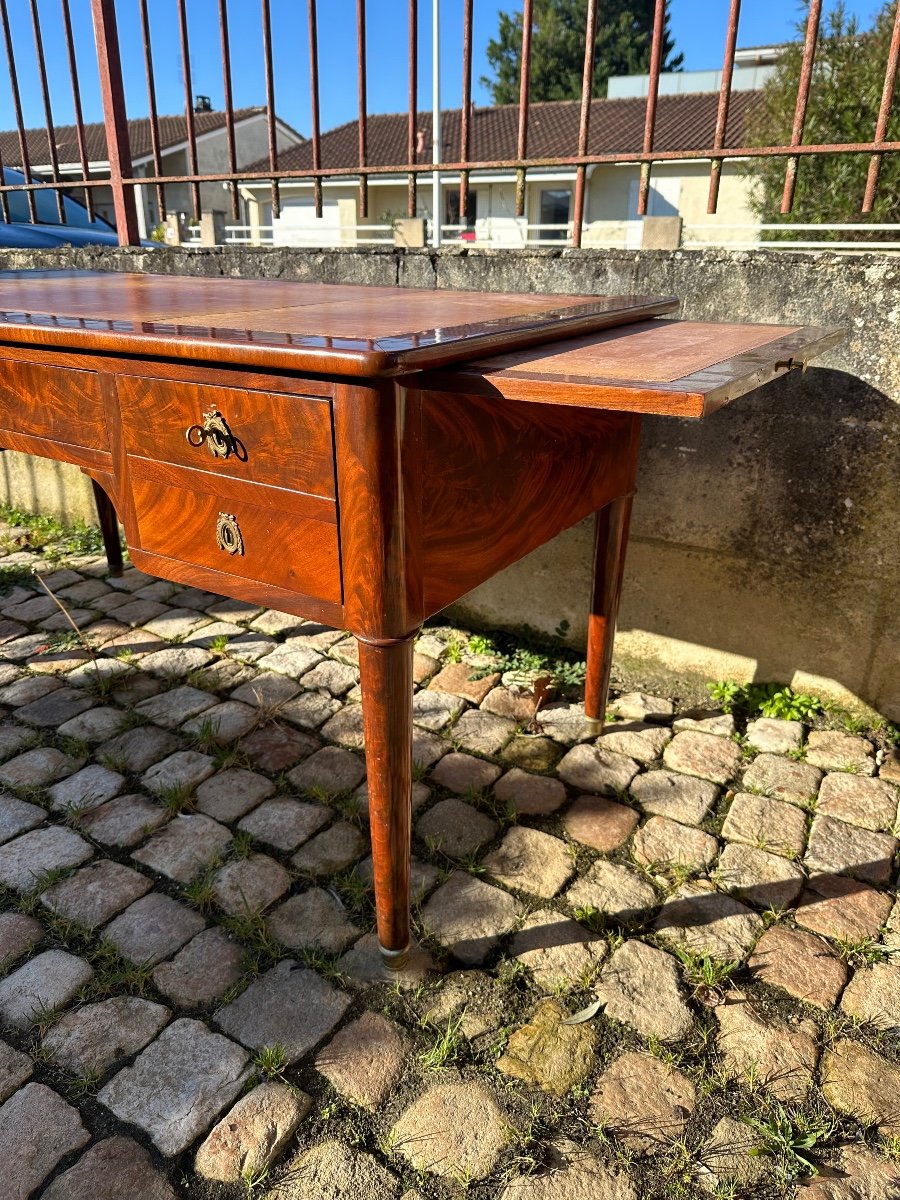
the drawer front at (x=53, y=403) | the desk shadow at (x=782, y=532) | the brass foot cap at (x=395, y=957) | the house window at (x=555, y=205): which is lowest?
the brass foot cap at (x=395, y=957)

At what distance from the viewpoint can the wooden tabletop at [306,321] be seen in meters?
1.21

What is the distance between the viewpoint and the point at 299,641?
2971 millimetres

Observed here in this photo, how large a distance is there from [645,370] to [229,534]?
0.76 meters

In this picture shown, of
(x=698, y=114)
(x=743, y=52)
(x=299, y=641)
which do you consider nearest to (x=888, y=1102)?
(x=299, y=641)

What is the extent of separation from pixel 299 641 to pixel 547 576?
36.0 inches

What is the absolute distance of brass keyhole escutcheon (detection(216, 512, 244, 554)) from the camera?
145cm

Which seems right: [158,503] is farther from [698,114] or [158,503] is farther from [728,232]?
[698,114]

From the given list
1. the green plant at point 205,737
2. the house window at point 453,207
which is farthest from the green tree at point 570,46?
the green plant at point 205,737

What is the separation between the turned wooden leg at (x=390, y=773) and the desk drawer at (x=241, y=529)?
0.46 ft

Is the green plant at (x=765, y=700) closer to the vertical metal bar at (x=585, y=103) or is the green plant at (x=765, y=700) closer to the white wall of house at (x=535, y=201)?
the vertical metal bar at (x=585, y=103)

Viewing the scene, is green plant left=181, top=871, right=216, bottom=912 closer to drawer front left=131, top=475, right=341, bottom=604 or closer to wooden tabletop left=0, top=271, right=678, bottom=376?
drawer front left=131, top=475, right=341, bottom=604

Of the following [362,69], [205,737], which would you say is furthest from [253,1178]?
[362,69]

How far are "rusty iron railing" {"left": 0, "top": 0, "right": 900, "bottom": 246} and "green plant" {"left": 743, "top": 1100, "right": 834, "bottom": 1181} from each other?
1.96m

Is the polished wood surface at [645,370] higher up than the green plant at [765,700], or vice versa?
the polished wood surface at [645,370]
